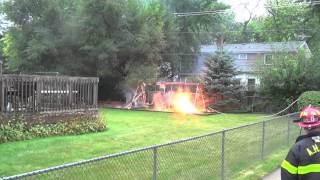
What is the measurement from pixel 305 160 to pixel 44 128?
12768 mm

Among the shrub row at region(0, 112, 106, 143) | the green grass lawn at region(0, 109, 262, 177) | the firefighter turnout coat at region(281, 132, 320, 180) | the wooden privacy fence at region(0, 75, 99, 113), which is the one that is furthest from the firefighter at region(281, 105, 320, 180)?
the wooden privacy fence at region(0, 75, 99, 113)

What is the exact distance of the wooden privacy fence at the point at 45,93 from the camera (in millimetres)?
15352

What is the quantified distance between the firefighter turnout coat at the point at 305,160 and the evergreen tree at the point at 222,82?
27.6 metres

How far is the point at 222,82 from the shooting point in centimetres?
3206

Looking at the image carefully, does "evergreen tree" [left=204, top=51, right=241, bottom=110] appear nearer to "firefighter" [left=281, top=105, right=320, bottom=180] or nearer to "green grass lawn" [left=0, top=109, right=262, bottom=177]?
"green grass lawn" [left=0, top=109, right=262, bottom=177]

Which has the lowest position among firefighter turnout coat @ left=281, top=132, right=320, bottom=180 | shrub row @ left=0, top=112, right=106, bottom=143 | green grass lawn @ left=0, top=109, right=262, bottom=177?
green grass lawn @ left=0, top=109, right=262, bottom=177

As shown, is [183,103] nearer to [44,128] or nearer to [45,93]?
[45,93]

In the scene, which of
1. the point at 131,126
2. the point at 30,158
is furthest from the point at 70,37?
the point at 30,158

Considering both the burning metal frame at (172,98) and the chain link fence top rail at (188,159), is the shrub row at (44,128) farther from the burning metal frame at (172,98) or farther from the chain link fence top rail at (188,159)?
the burning metal frame at (172,98)

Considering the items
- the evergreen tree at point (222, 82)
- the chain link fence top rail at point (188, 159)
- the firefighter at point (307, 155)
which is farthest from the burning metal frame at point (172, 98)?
the firefighter at point (307, 155)

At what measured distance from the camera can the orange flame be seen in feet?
100

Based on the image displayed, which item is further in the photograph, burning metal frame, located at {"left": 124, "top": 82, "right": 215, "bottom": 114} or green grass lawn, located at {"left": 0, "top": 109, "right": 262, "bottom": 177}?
burning metal frame, located at {"left": 124, "top": 82, "right": 215, "bottom": 114}

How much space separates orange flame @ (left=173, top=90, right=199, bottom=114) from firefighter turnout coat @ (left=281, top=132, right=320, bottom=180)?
2574cm

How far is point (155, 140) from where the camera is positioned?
53.5 ft
